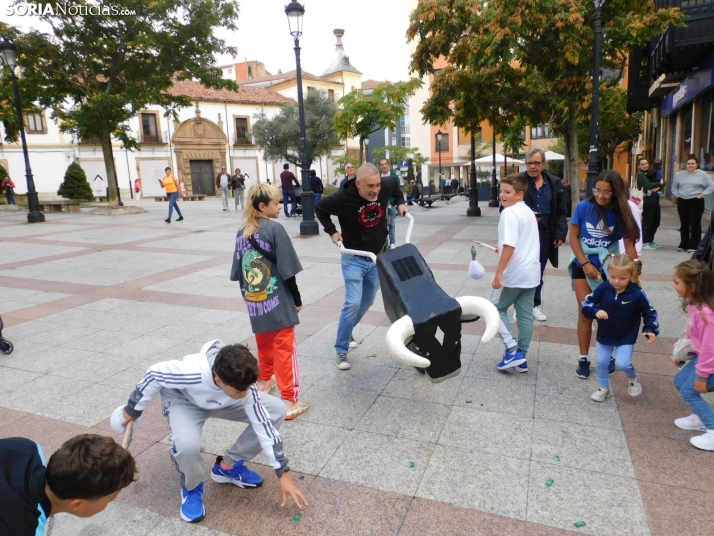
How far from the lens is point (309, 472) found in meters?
3.02

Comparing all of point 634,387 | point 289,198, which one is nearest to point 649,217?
point 634,387

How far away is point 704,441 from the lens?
3141 mm

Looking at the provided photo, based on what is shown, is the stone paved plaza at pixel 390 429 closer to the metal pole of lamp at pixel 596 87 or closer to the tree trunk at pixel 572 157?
the metal pole of lamp at pixel 596 87

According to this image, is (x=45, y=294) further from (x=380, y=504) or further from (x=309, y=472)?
(x=380, y=504)

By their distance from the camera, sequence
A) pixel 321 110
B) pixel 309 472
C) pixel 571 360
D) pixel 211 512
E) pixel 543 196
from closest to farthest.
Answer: pixel 211 512
pixel 309 472
pixel 571 360
pixel 543 196
pixel 321 110

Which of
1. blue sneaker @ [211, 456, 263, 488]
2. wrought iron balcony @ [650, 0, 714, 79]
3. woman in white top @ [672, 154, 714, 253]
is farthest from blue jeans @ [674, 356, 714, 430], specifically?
wrought iron balcony @ [650, 0, 714, 79]

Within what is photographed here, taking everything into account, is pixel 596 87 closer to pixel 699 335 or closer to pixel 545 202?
pixel 545 202

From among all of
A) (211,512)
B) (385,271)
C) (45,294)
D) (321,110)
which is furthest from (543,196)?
(321,110)

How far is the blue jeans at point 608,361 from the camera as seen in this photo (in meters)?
3.65

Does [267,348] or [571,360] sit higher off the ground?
[267,348]

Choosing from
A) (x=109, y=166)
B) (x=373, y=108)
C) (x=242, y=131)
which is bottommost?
(x=109, y=166)

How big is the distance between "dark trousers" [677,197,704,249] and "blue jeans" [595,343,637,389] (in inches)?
280

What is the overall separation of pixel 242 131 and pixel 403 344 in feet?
147

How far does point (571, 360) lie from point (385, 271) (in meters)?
1.97
